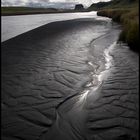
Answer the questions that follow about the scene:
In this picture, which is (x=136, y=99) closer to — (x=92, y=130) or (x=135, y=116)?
(x=135, y=116)

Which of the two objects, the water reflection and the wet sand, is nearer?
the wet sand

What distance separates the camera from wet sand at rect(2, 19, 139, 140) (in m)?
7.79

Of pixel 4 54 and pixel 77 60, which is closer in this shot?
pixel 77 60

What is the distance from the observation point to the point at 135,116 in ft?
28.3

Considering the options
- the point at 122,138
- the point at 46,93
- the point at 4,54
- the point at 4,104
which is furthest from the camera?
the point at 4,54

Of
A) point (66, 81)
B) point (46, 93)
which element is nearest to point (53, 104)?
point (46, 93)

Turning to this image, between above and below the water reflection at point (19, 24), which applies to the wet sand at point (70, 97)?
below

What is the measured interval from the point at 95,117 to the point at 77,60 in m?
8.88

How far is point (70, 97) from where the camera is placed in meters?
10.6

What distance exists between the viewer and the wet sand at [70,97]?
779 cm

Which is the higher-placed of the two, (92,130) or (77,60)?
(77,60)

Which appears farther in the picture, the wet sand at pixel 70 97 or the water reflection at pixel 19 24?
the water reflection at pixel 19 24

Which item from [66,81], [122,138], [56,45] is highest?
[56,45]

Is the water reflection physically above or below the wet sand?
above
